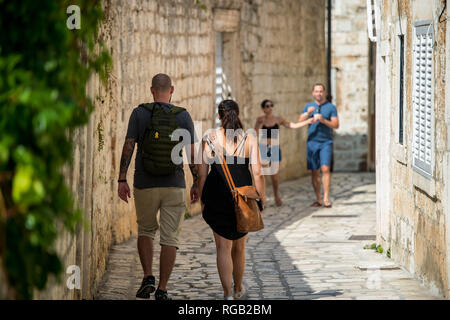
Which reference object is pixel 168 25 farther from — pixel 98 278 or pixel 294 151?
pixel 294 151

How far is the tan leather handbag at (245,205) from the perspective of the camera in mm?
6617

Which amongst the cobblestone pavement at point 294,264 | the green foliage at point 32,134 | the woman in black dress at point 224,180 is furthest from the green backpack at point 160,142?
the green foliage at point 32,134

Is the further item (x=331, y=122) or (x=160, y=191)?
(x=331, y=122)

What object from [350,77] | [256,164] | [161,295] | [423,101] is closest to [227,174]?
[256,164]

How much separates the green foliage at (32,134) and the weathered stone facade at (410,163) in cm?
387

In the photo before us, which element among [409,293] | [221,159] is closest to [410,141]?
[409,293]

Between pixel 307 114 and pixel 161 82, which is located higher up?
pixel 161 82

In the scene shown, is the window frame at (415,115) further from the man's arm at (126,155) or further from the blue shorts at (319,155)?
the blue shorts at (319,155)

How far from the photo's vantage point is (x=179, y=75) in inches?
460

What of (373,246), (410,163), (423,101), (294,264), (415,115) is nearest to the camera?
(423,101)

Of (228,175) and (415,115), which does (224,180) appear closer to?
(228,175)

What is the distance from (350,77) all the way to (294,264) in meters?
11.7
